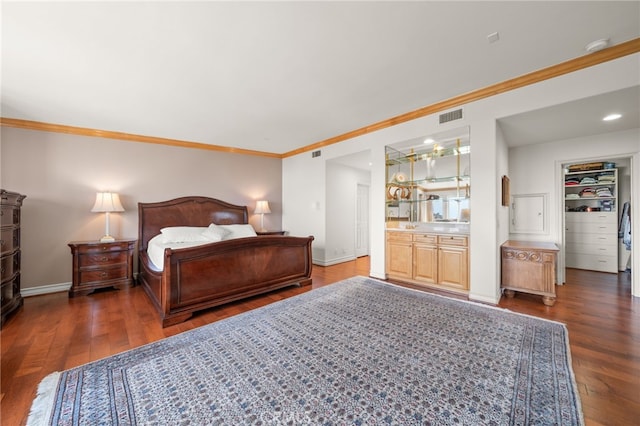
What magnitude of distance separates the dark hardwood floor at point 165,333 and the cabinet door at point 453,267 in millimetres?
535

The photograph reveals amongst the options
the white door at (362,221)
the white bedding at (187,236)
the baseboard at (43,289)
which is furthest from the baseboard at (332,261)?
the baseboard at (43,289)

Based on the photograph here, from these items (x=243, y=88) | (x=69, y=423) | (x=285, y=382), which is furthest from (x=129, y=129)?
(x=285, y=382)

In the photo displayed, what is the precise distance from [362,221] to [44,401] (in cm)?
584

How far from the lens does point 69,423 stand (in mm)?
1365

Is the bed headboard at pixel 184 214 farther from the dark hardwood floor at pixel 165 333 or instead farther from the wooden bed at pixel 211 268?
the dark hardwood floor at pixel 165 333

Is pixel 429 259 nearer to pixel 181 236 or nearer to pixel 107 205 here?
pixel 181 236

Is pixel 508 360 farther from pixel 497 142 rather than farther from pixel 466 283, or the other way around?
pixel 497 142

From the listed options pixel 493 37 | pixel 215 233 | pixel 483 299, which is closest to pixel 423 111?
pixel 493 37

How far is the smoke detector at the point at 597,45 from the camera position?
2166 mm

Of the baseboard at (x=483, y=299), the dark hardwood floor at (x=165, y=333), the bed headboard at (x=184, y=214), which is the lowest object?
the dark hardwood floor at (x=165, y=333)

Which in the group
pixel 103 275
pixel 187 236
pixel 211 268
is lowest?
pixel 103 275

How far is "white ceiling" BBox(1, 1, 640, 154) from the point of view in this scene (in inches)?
72.2

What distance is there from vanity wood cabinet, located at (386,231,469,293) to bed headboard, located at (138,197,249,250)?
11.1 ft

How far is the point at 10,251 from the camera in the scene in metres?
2.89
